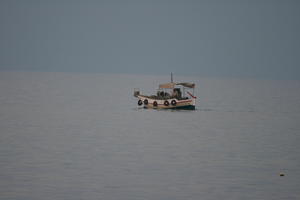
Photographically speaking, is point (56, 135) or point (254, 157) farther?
point (56, 135)

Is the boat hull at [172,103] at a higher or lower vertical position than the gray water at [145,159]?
higher

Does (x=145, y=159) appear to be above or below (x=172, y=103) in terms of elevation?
below

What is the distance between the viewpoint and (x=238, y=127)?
58375mm

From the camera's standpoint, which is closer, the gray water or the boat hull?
the gray water

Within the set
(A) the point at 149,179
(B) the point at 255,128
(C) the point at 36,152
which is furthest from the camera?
(B) the point at 255,128

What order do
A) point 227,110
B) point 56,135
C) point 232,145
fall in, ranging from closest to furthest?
point 232,145
point 56,135
point 227,110

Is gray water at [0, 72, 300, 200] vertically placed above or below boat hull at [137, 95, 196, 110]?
below

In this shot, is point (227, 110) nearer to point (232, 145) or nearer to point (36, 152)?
point (232, 145)

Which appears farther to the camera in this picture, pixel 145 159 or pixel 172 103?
pixel 172 103

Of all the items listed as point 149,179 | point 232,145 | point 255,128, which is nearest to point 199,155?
point 232,145

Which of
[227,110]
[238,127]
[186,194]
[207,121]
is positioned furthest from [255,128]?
[186,194]

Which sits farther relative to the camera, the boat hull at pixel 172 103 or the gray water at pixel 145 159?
the boat hull at pixel 172 103

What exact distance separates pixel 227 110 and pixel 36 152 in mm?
48221

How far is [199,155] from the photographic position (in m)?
38.5
